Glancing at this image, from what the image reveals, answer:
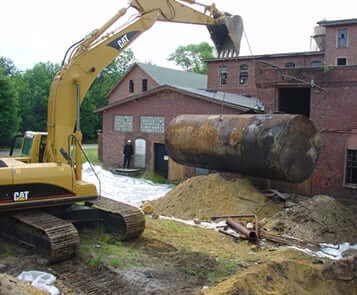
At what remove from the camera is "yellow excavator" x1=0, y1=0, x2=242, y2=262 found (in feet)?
27.7

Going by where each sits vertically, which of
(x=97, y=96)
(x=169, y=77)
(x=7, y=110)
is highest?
(x=169, y=77)

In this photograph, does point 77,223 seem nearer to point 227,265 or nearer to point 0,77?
point 227,265

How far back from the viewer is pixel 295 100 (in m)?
19.6

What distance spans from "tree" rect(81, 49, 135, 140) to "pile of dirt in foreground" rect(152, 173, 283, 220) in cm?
2626

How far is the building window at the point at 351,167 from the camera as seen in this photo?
15.1m

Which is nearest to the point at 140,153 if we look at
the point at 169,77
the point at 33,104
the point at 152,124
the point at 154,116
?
the point at 152,124

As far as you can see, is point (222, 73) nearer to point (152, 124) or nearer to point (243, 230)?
point (152, 124)

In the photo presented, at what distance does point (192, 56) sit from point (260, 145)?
213 ft

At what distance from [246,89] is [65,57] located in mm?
23547

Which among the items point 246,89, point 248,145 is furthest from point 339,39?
point 248,145

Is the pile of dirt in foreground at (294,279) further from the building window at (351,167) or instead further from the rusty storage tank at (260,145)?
the building window at (351,167)

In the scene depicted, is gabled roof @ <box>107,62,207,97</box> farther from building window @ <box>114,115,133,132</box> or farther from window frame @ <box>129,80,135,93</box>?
building window @ <box>114,115,133,132</box>

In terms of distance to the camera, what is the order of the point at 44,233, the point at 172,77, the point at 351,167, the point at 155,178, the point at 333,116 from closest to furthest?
the point at 44,233 → the point at 351,167 → the point at 333,116 → the point at 155,178 → the point at 172,77

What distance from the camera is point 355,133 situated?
588 inches
